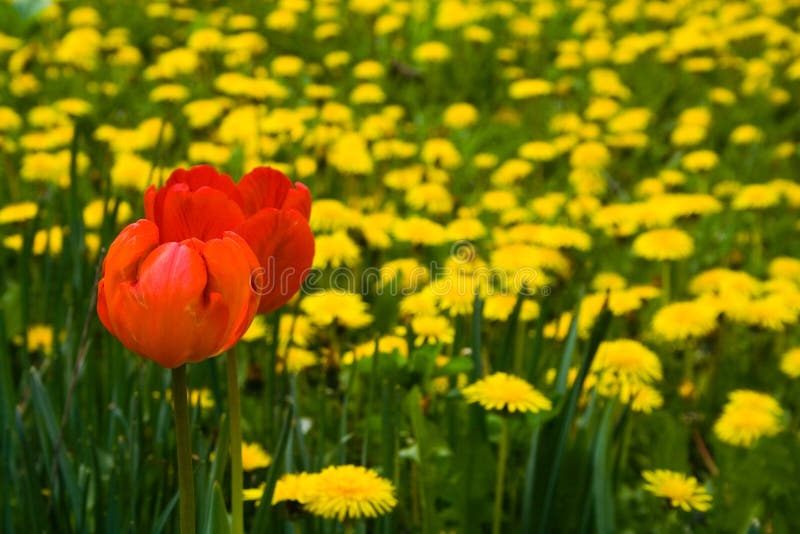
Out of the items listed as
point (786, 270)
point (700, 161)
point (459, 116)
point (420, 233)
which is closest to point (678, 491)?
point (420, 233)

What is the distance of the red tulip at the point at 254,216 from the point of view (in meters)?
0.70

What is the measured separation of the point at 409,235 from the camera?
6.30 feet

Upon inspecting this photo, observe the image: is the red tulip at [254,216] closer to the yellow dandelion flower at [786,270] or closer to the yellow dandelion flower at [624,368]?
the yellow dandelion flower at [624,368]

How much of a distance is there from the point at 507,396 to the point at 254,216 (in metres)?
0.48

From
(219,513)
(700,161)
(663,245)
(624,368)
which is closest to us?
(219,513)

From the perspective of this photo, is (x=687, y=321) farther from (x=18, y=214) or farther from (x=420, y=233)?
(x=18, y=214)

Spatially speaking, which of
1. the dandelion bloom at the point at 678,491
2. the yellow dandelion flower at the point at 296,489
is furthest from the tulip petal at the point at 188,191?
the dandelion bloom at the point at 678,491

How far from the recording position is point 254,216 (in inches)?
28.7

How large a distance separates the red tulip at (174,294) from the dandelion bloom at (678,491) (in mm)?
671

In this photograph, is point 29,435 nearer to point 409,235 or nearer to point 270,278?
point 270,278

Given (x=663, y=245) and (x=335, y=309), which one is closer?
(x=335, y=309)

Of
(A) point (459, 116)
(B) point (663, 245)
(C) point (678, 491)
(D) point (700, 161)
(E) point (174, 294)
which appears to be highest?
(A) point (459, 116)

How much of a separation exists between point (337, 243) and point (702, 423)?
74cm

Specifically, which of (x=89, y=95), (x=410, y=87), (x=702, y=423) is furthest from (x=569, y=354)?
(x=89, y=95)
